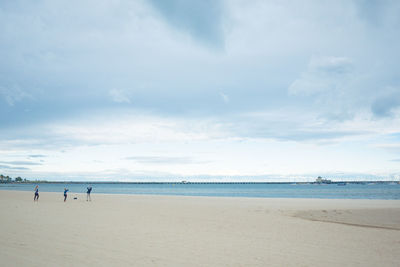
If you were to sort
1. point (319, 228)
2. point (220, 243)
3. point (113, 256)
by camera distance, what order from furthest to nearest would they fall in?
point (319, 228)
point (220, 243)
point (113, 256)

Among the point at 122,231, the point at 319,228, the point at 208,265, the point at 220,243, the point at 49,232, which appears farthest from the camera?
the point at 319,228

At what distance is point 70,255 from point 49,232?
4.65 m

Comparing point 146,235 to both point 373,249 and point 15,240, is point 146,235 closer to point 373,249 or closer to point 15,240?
point 15,240

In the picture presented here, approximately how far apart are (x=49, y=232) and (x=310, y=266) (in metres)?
11.0

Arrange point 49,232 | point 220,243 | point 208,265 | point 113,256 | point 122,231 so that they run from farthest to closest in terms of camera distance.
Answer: point 122,231, point 49,232, point 220,243, point 113,256, point 208,265

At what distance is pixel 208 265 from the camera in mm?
8344

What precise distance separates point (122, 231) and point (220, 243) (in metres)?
5.12

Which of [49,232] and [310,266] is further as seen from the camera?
[49,232]

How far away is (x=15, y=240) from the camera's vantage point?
10578 mm

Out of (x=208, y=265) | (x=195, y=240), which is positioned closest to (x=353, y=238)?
(x=195, y=240)

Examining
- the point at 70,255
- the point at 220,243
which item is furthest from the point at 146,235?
the point at 70,255

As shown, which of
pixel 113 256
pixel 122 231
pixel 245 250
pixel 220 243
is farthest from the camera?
pixel 122 231

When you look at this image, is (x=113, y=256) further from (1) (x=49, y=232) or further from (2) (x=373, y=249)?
(2) (x=373, y=249)

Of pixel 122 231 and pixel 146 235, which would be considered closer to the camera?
pixel 146 235
